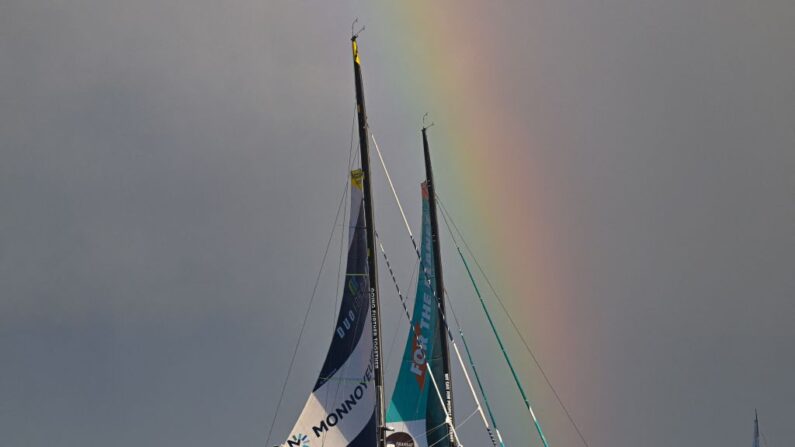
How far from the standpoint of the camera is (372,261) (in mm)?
59688

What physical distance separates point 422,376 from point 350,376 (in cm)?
1465

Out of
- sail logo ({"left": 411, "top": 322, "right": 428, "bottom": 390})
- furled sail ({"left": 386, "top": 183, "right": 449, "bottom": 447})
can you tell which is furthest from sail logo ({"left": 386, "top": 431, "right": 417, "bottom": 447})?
sail logo ({"left": 411, "top": 322, "right": 428, "bottom": 390})

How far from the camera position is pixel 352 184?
5975 centimetres

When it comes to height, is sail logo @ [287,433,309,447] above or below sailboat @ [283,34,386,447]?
below

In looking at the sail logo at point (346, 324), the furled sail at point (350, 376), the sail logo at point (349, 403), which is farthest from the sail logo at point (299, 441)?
the sail logo at point (346, 324)

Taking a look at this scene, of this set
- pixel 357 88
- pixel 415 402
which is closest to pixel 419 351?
pixel 415 402

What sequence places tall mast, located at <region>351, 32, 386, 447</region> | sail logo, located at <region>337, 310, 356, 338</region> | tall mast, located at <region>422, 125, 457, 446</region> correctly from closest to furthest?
tall mast, located at <region>351, 32, 386, 447</region>, sail logo, located at <region>337, 310, 356, 338</region>, tall mast, located at <region>422, 125, 457, 446</region>

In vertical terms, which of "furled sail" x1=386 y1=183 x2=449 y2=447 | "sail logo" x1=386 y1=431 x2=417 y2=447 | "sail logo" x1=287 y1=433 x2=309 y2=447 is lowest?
"sail logo" x1=287 y1=433 x2=309 y2=447

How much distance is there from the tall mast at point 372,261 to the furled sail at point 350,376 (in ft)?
0.80

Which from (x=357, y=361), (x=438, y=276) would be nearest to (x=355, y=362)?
(x=357, y=361)

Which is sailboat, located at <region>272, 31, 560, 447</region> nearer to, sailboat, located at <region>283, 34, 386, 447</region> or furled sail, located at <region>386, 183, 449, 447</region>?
sailboat, located at <region>283, 34, 386, 447</region>

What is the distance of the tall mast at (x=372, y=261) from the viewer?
58.4 m

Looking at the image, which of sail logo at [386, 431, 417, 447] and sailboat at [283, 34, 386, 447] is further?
sail logo at [386, 431, 417, 447]

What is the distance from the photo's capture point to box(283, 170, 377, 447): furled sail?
5875cm
